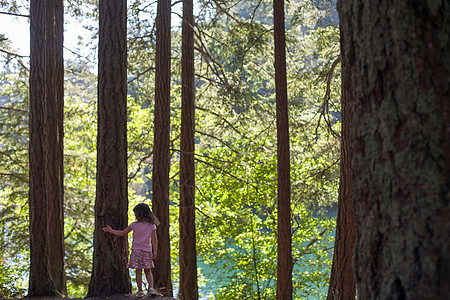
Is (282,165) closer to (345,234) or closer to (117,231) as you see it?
(345,234)

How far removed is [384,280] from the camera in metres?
1.70

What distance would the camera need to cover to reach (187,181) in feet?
33.7

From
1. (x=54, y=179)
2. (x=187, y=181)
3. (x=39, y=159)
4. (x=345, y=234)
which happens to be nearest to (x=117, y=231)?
(x=39, y=159)

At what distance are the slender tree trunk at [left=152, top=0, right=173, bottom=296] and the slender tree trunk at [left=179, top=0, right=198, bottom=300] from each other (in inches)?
34.7

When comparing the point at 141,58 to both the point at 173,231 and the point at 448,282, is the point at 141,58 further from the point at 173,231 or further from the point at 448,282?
the point at 448,282

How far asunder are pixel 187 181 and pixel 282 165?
2.33m

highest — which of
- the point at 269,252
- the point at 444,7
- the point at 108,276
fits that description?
the point at 444,7

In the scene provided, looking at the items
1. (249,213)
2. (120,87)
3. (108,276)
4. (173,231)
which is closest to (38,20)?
(120,87)

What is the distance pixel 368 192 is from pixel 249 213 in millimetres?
14979

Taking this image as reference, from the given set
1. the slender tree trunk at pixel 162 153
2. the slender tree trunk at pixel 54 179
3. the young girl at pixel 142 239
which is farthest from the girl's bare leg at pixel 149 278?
the slender tree trunk at pixel 162 153

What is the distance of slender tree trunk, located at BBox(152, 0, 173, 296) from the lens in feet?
29.9

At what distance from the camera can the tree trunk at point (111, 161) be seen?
212 inches

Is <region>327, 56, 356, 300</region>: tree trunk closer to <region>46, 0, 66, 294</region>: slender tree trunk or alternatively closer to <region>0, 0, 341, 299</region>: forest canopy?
<region>0, 0, 341, 299</region>: forest canopy

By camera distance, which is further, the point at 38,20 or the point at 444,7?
the point at 38,20
